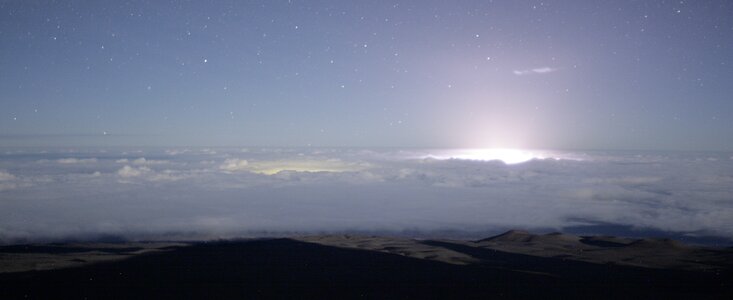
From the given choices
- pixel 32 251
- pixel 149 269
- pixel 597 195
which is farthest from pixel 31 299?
pixel 597 195

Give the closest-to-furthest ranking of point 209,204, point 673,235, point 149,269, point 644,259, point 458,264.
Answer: point 149,269 < point 458,264 < point 644,259 < point 673,235 < point 209,204

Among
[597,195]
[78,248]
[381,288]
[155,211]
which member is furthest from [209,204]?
[597,195]

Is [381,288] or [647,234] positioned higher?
[381,288]

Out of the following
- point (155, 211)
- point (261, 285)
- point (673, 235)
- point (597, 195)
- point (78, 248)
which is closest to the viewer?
point (261, 285)

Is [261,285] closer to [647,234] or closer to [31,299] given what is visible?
[31,299]

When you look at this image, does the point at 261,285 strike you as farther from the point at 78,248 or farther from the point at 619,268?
the point at 78,248

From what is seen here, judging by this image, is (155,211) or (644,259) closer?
(644,259)
